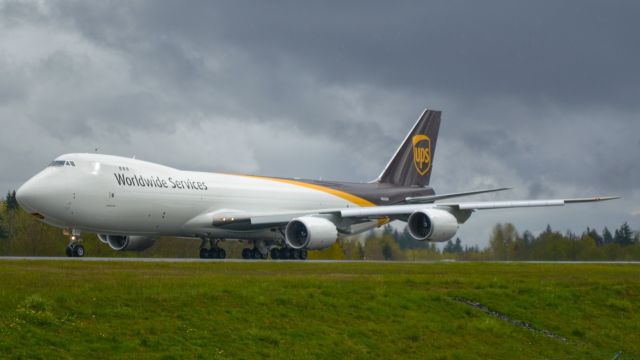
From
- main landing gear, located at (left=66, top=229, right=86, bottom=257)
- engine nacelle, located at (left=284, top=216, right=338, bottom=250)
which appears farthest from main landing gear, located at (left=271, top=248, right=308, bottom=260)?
main landing gear, located at (left=66, top=229, right=86, bottom=257)

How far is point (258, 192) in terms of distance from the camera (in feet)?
180

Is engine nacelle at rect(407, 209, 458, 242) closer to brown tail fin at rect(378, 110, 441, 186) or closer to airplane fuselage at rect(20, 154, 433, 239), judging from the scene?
airplane fuselage at rect(20, 154, 433, 239)

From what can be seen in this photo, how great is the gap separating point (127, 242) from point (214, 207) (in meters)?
6.20

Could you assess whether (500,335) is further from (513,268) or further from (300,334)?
(513,268)

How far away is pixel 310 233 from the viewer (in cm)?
4834

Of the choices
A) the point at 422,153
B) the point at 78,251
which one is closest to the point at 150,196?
the point at 78,251

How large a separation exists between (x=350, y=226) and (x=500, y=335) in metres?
27.0

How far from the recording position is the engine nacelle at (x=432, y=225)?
47.9m

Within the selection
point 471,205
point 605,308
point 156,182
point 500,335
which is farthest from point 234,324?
point 471,205

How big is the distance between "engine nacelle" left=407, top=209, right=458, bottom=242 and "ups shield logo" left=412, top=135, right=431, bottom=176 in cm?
1683

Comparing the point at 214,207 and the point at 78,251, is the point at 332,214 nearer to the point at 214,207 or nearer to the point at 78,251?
the point at 214,207

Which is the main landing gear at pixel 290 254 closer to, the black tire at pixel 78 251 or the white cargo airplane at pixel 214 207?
the white cargo airplane at pixel 214 207

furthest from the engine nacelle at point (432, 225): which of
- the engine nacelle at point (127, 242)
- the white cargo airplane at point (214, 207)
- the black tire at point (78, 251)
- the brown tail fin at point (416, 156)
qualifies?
the black tire at point (78, 251)

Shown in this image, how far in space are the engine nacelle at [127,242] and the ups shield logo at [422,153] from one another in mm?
20862
